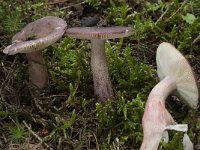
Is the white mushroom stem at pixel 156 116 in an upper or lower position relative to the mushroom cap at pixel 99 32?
lower

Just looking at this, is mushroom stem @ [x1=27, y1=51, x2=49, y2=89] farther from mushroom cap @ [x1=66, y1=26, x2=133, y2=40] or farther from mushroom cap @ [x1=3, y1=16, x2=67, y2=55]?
mushroom cap @ [x1=66, y1=26, x2=133, y2=40]

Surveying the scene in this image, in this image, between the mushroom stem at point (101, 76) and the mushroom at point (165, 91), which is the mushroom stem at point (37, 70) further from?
the mushroom at point (165, 91)

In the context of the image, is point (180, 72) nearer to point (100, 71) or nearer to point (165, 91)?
point (165, 91)

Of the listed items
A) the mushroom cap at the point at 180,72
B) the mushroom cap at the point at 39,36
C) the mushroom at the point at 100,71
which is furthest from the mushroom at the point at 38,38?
the mushroom cap at the point at 180,72

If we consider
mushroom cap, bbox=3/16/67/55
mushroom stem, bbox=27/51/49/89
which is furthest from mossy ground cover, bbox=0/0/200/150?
mushroom cap, bbox=3/16/67/55

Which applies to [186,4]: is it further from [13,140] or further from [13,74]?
[13,140]

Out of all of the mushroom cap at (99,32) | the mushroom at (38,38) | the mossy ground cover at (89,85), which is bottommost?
the mossy ground cover at (89,85)

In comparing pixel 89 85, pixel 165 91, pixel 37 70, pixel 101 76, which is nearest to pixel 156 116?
pixel 165 91
